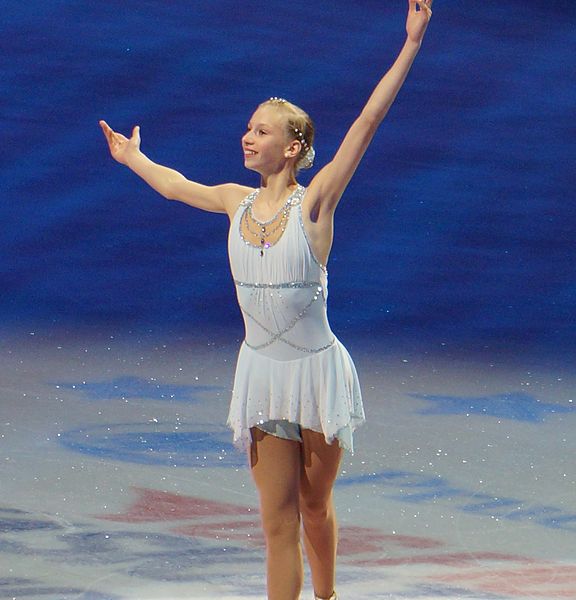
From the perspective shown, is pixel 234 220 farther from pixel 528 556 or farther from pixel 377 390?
pixel 377 390

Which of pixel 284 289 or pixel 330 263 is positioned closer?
pixel 284 289

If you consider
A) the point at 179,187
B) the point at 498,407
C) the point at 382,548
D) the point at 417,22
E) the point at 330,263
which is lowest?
the point at 382,548

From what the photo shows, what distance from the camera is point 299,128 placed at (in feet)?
11.3

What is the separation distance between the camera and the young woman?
11.0 feet

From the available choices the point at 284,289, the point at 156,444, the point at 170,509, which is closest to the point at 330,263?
the point at 156,444

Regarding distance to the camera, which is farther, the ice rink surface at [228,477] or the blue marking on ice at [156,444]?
the blue marking on ice at [156,444]

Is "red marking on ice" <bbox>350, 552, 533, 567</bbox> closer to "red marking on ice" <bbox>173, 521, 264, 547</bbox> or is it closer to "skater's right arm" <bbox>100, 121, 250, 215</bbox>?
"red marking on ice" <bbox>173, 521, 264, 547</bbox>

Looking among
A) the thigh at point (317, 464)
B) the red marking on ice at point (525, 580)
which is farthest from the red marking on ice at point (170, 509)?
the thigh at point (317, 464)

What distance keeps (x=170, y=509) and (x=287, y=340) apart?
4.67 feet

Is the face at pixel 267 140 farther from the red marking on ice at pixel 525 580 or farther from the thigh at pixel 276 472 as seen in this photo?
the red marking on ice at pixel 525 580

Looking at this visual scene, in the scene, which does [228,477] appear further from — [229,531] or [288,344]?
[288,344]

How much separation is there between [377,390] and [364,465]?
112cm

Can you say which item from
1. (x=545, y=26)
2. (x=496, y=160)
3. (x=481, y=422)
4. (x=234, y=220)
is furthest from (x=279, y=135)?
(x=545, y=26)

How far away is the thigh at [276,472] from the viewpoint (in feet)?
11.1
